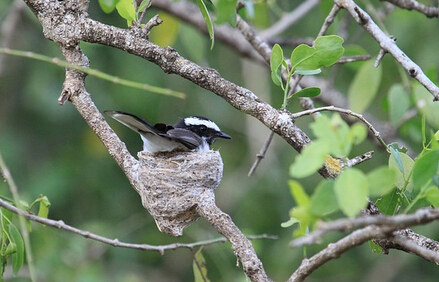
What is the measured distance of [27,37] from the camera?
6.79m

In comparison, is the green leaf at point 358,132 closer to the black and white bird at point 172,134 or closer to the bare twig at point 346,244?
the bare twig at point 346,244

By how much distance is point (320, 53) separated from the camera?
8.36ft

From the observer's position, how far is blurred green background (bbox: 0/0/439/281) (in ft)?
21.9

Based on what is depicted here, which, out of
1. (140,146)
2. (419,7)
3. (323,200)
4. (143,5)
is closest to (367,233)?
(323,200)

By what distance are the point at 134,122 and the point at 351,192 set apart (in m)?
1.76

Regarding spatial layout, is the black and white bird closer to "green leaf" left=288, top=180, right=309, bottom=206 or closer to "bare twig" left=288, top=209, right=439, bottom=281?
"bare twig" left=288, top=209, right=439, bottom=281

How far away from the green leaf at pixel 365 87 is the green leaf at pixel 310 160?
2364 millimetres

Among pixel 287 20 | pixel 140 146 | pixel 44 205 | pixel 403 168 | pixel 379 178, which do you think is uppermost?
pixel 287 20

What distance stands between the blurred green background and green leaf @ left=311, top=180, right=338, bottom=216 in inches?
178

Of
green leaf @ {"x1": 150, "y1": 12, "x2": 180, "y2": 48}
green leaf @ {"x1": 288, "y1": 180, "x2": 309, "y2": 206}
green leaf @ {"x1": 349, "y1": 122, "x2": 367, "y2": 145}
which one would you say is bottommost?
green leaf @ {"x1": 288, "y1": 180, "x2": 309, "y2": 206}

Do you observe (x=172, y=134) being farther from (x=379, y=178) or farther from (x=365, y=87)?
(x=379, y=178)

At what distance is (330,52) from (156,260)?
207 inches

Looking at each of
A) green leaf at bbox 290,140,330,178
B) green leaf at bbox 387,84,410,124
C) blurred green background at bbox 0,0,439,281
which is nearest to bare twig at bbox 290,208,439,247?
green leaf at bbox 290,140,330,178

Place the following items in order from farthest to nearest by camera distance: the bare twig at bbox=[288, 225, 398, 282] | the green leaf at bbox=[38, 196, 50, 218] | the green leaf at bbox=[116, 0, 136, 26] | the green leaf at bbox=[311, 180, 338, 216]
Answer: the green leaf at bbox=[38, 196, 50, 218] < the green leaf at bbox=[116, 0, 136, 26] < the bare twig at bbox=[288, 225, 398, 282] < the green leaf at bbox=[311, 180, 338, 216]
